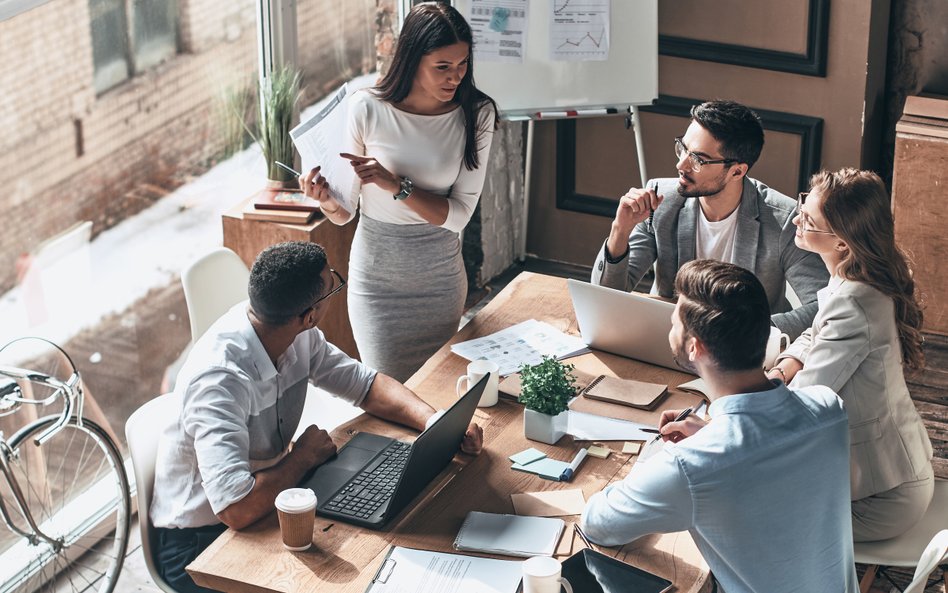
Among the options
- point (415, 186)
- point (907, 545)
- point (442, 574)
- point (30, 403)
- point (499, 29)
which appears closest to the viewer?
point (442, 574)

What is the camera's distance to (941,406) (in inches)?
172

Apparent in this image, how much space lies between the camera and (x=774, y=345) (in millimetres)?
2928

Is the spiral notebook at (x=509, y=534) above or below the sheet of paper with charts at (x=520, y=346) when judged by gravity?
below

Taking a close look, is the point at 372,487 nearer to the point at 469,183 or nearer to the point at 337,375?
the point at 337,375

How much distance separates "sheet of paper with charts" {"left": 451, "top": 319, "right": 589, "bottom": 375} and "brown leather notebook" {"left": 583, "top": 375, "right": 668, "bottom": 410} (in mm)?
195

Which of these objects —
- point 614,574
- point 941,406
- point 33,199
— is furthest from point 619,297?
point 941,406

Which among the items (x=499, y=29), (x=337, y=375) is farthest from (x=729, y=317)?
(x=499, y=29)

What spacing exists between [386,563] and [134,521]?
184cm

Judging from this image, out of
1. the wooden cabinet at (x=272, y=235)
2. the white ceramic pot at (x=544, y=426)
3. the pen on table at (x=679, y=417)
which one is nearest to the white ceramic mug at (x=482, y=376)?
the white ceramic pot at (x=544, y=426)

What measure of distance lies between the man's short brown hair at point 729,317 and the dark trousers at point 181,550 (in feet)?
3.94

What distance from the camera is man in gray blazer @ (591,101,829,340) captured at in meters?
3.19

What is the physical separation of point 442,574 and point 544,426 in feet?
1.83

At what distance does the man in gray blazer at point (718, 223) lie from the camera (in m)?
3.19

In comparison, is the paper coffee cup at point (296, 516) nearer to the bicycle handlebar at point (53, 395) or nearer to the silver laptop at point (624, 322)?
the bicycle handlebar at point (53, 395)
